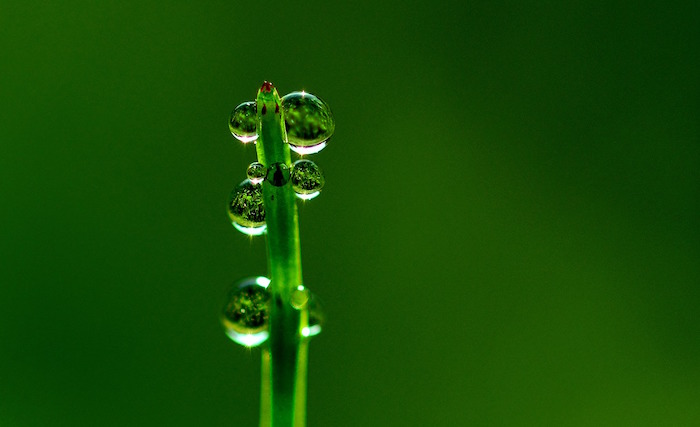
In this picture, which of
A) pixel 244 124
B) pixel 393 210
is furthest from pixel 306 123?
pixel 393 210

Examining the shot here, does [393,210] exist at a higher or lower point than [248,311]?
higher

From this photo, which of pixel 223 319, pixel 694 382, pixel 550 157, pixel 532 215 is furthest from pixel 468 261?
pixel 223 319

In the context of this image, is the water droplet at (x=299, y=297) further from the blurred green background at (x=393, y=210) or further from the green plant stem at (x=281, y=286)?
the blurred green background at (x=393, y=210)

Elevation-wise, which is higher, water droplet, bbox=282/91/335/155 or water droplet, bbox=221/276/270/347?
water droplet, bbox=282/91/335/155

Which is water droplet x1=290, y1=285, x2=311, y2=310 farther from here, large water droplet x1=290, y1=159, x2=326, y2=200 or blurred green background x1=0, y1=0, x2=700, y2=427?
blurred green background x1=0, y1=0, x2=700, y2=427

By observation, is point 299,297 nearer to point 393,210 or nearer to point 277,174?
point 277,174

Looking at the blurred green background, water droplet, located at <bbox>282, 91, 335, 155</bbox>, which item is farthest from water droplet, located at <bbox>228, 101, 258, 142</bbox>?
the blurred green background

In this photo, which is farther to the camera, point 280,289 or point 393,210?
point 393,210
